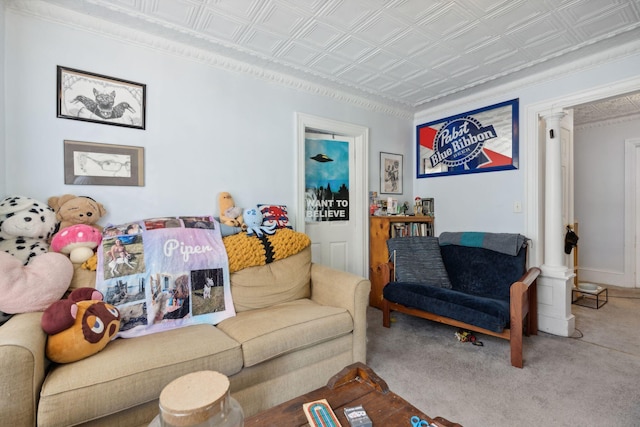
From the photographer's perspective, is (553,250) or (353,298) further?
(553,250)

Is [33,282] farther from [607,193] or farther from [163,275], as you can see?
[607,193]

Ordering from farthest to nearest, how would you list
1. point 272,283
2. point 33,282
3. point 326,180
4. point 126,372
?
point 326,180
point 272,283
point 33,282
point 126,372

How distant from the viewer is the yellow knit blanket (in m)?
2.15

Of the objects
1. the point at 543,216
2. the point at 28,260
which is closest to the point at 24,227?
the point at 28,260

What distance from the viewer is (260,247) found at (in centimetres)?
226

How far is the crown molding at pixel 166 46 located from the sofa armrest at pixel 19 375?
6.24ft

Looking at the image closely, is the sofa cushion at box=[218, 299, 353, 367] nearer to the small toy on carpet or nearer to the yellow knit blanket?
the yellow knit blanket

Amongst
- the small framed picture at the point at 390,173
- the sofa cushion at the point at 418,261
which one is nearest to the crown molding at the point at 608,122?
the small framed picture at the point at 390,173

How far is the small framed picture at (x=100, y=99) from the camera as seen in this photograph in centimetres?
197

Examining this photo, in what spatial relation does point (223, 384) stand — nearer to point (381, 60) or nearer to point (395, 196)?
point (381, 60)

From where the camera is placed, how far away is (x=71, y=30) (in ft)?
6.49

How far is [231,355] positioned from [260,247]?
2.93 feet

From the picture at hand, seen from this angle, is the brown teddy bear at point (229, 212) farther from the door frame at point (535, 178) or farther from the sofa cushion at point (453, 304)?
the door frame at point (535, 178)

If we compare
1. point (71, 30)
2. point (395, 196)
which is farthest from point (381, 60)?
point (71, 30)
